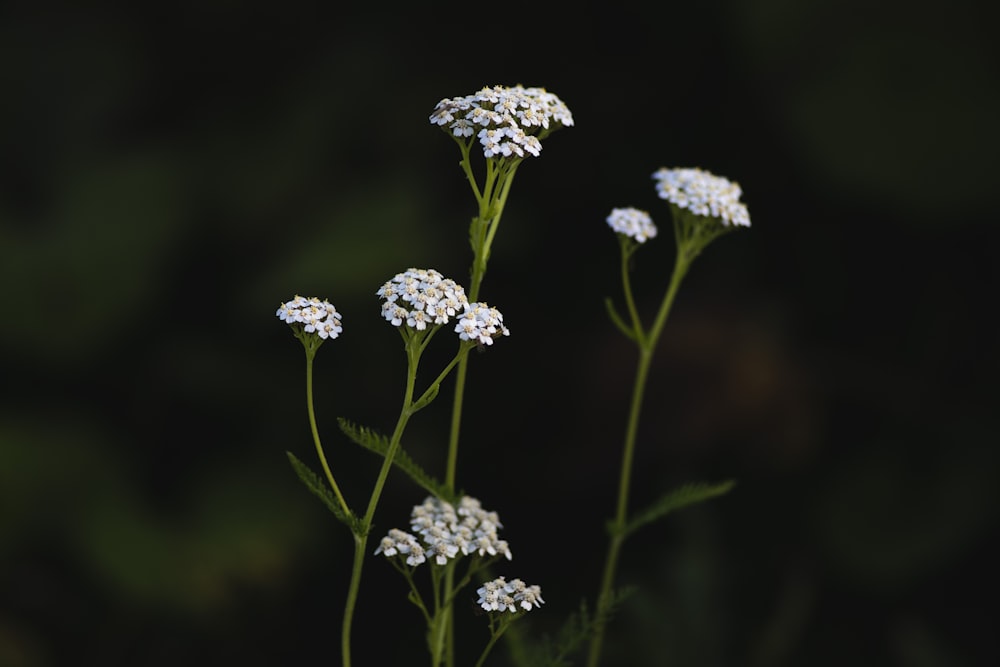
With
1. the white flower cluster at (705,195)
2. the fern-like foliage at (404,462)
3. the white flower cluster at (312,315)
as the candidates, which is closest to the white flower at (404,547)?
the fern-like foliage at (404,462)

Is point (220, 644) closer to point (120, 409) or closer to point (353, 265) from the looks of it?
point (120, 409)

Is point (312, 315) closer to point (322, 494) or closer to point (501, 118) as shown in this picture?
point (322, 494)

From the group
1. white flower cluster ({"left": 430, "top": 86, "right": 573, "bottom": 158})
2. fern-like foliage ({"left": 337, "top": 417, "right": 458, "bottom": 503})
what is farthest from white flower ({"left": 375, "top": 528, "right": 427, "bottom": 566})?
white flower cluster ({"left": 430, "top": 86, "right": 573, "bottom": 158})

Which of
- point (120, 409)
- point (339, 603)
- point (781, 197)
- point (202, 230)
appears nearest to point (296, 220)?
point (202, 230)

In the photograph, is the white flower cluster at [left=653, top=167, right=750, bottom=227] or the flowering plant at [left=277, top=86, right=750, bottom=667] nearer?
the flowering plant at [left=277, top=86, right=750, bottom=667]

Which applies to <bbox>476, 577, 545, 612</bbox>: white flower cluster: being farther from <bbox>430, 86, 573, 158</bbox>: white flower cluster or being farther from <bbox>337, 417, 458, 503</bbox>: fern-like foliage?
<bbox>430, 86, 573, 158</bbox>: white flower cluster

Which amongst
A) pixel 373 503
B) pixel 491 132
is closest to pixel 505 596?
pixel 373 503
